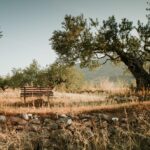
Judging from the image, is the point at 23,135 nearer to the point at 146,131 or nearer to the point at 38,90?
the point at 146,131

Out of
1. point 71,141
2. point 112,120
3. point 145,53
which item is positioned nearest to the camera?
point 71,141

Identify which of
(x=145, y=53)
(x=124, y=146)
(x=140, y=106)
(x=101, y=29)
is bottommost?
(x=124, y=146)

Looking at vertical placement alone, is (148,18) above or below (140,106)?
above

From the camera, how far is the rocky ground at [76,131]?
29.8 feet

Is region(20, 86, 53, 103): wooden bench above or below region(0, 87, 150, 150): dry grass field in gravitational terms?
above

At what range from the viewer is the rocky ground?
29.8 feet

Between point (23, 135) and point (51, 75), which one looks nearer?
point (23, 135)

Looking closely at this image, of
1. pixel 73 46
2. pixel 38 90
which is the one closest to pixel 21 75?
pixel 73 46

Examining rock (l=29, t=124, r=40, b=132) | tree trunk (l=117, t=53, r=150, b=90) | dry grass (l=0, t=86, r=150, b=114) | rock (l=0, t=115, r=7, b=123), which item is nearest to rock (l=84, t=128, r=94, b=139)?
rock (l=29, t=124, r=40, b=132)

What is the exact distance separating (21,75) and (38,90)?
24.9 metres

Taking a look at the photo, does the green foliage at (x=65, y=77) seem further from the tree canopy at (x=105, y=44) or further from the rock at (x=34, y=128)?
the rock at (x=34, y=128)

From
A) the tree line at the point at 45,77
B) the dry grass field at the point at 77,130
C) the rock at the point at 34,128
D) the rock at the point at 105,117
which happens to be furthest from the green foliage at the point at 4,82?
the rock at the point at 34,128

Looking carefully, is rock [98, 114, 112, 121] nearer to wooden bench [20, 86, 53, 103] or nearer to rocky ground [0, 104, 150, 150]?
rocky ground [0, 104, 150, 150]

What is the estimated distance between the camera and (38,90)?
1967 centimetres
